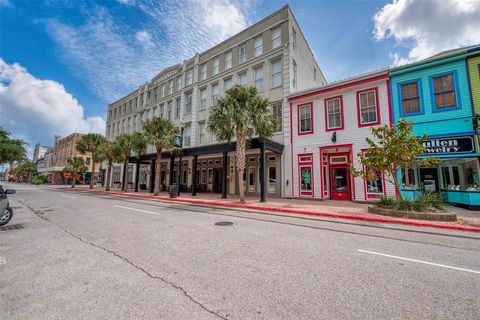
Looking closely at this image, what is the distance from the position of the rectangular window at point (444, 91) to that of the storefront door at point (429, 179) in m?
3.71

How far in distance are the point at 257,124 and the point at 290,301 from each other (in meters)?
12.0

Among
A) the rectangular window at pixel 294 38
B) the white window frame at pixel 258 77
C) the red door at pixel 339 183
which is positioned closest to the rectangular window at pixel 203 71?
the white window frame at pixel 258 77

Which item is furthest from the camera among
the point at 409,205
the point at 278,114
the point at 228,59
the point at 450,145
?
the point at 228,59

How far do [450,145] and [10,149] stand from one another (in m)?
40.3

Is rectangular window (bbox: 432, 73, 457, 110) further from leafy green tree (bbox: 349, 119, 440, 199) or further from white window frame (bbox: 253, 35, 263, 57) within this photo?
white window frame (bbox: 253, 35, 263, 57)

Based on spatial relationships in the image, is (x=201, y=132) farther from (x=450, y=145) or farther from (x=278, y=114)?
(x=450, y=145)

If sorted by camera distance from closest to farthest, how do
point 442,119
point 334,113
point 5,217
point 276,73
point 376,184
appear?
point 5,217 → point 442,119 → point 376,184 → point 334,113 → point 276,73

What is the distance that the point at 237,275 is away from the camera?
3.63m

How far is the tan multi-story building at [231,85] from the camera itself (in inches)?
728

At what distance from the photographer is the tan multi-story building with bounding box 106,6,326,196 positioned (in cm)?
1850

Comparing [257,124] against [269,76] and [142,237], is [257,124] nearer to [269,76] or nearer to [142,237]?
[269,76]

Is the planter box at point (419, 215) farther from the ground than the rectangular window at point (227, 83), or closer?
closer

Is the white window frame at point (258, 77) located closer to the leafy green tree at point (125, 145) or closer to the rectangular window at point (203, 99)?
the rectangular window at point (203, 99)

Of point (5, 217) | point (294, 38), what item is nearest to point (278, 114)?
point (294, 38)
